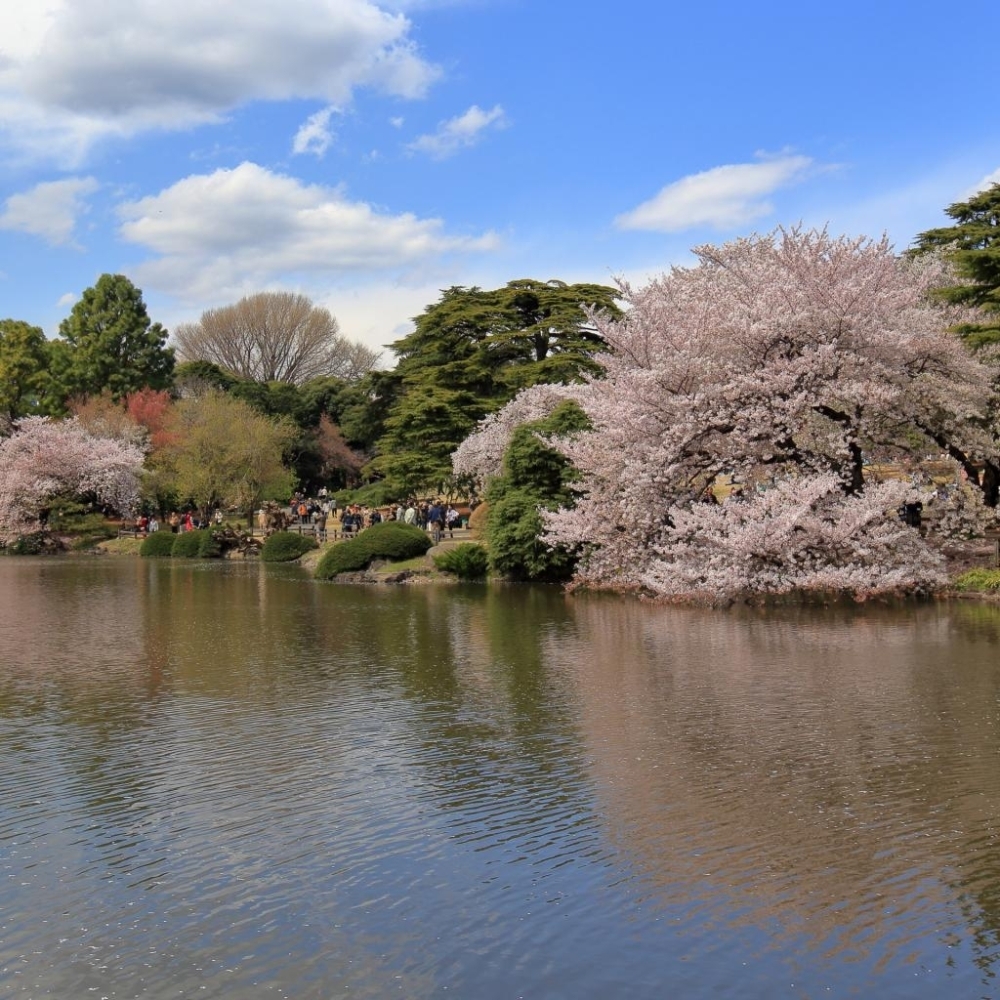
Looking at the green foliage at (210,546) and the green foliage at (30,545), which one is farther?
the green foliage at (30,545)

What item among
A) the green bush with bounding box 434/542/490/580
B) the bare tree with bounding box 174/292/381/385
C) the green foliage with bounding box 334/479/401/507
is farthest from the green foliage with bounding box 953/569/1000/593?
the bare tree with bounding box 174/292/381/385

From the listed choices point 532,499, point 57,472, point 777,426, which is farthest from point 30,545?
point 777,426

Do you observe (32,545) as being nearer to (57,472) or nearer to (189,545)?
(57,472)

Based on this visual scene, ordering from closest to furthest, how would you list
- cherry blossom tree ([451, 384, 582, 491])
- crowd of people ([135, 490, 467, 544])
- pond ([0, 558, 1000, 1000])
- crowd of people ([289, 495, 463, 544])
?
pond ([0, 558, 1000, 1000])
cherry blossom tree ([451, 384, 582, 491])
crowd of people ([289, 495, 463, 544])
crowd of people ([135, 490, 467, 544])

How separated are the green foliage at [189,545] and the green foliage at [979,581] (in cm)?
2908

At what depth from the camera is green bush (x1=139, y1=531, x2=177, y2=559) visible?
1709 inches

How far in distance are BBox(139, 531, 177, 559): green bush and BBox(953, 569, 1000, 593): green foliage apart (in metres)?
31.3

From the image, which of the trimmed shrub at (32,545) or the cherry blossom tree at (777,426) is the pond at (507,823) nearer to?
the cherry blossom tree at (777,426)

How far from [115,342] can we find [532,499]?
50201 mm

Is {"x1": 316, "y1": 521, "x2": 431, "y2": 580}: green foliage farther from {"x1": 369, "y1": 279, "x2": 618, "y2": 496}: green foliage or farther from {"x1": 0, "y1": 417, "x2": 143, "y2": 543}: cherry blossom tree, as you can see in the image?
{"x1": 0, "y1": 417, "x2": 143, "y2": 543}: cherry blossom tree

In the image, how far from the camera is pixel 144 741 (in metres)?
9.89

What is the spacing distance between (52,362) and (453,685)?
2377 inches

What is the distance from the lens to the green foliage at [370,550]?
96.5 ft

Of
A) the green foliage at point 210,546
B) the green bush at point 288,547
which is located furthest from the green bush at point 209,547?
the green bush at point 288,547
